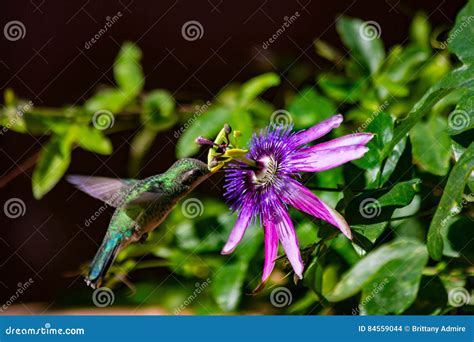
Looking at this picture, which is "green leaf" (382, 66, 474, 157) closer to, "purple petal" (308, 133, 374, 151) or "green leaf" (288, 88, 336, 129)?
"purple petal" (308, 133, 374, 151)

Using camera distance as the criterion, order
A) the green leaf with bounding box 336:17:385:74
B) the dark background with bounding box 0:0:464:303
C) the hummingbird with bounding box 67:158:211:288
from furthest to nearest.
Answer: the dark background with bounding box 0:0:464:303, the green leaf with bounding box 336:17:385:74, the hummingbird with bounding box 67:158:211:288

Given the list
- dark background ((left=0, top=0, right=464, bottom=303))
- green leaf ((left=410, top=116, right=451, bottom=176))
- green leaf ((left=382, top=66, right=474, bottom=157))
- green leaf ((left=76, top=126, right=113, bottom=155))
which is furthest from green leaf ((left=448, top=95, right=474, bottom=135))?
green leaf ((left=76, top=126, right=113, bottom=155))

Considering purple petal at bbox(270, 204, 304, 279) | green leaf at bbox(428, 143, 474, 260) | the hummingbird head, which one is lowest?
the hummingbird head

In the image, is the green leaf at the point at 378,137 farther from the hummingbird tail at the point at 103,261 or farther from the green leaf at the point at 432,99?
the hummingbird tail at the point at 103,261

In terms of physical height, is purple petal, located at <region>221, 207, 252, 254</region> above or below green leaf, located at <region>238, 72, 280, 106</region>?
below

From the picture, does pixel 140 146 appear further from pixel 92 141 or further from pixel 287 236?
pixel 287 236

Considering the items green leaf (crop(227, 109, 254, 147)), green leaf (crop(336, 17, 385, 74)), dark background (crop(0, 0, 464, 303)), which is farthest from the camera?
dark background (crop(0, 0, 464, 303))

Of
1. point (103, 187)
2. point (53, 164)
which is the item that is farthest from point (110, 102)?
point (103, 187)

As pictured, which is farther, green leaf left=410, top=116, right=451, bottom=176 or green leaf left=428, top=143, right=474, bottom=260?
green leaf left=410, top=116, right=451, bottom=176
